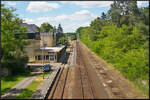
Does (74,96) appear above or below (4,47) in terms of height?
below

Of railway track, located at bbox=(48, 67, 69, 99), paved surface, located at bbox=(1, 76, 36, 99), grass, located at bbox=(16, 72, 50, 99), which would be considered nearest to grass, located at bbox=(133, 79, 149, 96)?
railway track, located at bbox=(48, 67, 69, 99)

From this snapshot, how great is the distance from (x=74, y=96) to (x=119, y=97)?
488cm

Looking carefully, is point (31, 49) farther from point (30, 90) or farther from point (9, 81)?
point (30, 90)

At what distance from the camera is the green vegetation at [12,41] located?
64.6ft

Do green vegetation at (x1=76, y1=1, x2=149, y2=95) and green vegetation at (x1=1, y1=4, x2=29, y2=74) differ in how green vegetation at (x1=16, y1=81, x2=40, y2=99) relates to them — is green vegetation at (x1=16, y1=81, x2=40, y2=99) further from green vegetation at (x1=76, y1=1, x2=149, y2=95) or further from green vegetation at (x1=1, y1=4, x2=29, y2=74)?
green vegetation at (x1=76, y1=1, x2=149, y2=95)

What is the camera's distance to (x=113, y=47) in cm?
2942

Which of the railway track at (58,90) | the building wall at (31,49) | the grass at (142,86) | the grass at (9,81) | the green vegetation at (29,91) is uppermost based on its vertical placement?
the building wall at (31,49)

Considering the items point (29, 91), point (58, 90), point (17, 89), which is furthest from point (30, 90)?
point (58, 90)

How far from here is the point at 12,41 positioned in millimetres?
20438

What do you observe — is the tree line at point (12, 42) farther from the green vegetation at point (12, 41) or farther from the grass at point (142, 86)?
the grass at point (142, 86)

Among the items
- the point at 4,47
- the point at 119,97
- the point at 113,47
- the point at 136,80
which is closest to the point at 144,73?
the point at 136,80

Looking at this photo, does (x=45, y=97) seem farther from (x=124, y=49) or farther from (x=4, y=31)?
(x=124, y=49)

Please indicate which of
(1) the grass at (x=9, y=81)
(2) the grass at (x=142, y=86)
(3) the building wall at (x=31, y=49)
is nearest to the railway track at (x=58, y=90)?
(1) the grass at (x=9, y=81)

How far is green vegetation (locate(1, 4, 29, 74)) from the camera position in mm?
19703
